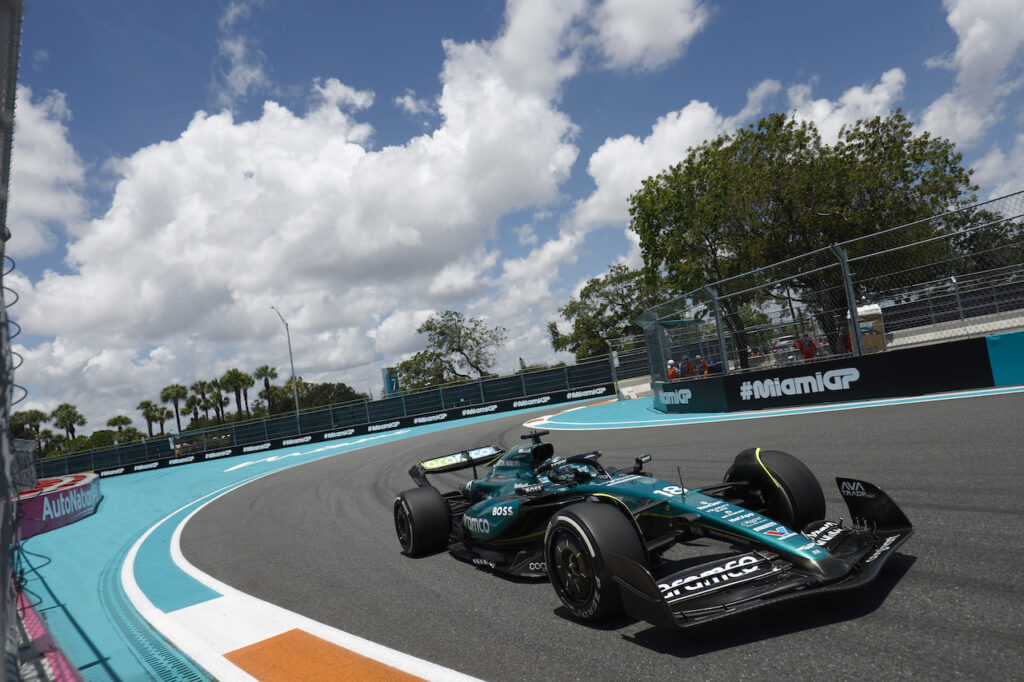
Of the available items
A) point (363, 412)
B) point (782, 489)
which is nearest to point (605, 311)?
point (363, 412)

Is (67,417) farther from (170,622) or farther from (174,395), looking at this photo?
(170,622)

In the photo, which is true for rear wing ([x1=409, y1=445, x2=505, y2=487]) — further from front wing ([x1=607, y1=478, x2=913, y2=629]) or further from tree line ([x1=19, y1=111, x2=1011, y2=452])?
tree line ([x1=19, y1=111, x2=1011, y2=452])

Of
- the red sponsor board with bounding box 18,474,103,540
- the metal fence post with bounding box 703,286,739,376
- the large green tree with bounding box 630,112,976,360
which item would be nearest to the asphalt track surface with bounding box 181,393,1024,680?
the metal fence post with bounding box 703,286,739,376

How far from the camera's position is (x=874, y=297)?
34.4 ft

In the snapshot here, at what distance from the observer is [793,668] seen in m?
2.59

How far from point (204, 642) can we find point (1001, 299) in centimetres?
1075

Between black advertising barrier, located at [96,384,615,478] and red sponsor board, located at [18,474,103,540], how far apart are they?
1458 cm

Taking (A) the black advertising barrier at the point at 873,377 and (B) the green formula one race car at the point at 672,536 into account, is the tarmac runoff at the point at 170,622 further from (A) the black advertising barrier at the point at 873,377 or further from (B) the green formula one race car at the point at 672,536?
(B) the green formula one race car at the point at 672,536

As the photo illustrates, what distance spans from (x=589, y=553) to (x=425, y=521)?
2417mm

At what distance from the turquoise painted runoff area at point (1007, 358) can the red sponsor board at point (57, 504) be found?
1598 centimetres

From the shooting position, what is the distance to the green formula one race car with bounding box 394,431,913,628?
3006 millimetres

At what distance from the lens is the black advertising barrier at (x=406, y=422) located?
97.6 ft

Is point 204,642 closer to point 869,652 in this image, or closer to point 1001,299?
point 869,652

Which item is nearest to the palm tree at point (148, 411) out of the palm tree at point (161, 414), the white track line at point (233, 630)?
the palm tree at point (161, 414)
